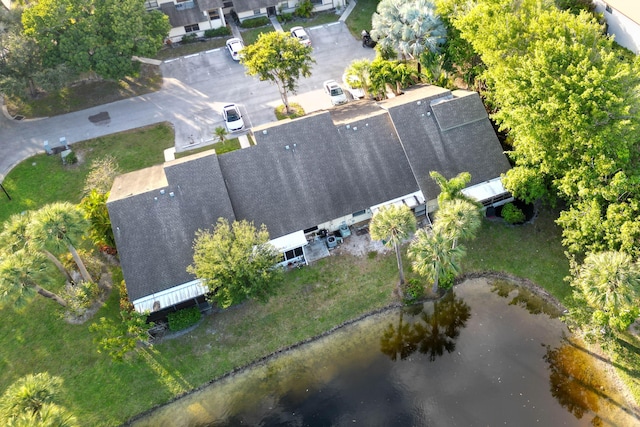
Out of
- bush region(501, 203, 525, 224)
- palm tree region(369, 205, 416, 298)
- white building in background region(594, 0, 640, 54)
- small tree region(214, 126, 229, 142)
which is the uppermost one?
small tree region(214, 126, 229, 142)

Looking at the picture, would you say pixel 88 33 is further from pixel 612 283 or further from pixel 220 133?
pixel 612 283

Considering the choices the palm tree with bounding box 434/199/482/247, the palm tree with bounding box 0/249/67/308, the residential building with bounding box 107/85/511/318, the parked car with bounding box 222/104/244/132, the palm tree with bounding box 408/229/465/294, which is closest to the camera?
the palm tree with bounding box 434/199/482/247

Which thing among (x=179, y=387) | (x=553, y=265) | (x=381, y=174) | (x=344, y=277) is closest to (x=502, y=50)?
(x=381, y=174)

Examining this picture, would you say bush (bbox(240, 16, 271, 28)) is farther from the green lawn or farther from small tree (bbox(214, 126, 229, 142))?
small tree (bbox(214, 126, 229, 142))

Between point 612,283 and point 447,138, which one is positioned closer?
point 612,283

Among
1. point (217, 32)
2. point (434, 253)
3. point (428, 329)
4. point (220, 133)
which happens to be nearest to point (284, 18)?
point (217, 32)

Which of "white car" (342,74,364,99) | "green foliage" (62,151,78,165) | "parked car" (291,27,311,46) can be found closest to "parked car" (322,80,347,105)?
"white car" (342,74,364,99)

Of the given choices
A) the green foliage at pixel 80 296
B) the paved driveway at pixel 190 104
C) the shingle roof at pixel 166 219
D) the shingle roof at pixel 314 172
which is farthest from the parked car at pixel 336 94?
the green foliage at pixel 80 296
